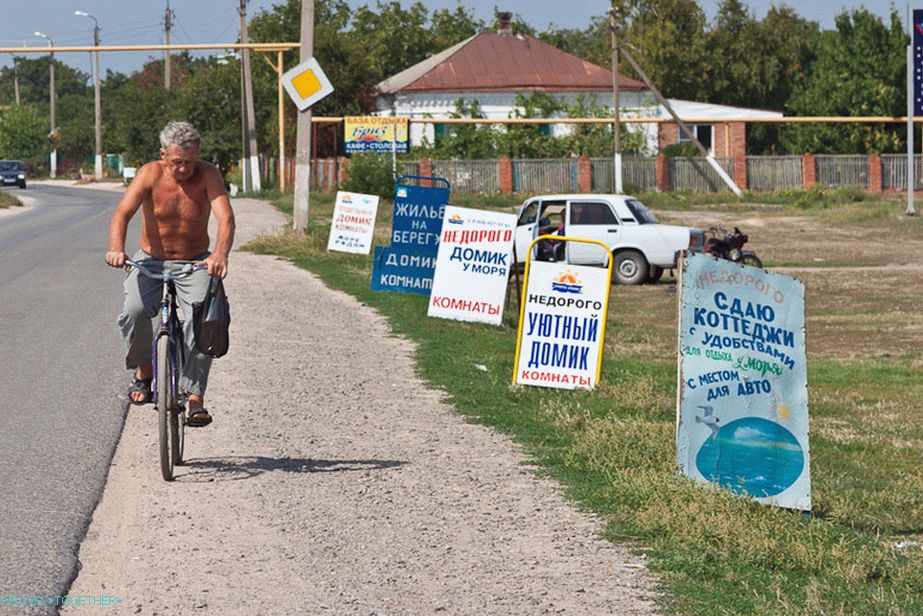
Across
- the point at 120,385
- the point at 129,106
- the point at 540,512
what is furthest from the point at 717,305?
the point at 129,106

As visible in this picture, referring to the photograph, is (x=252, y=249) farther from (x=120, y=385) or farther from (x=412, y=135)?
(x=412, y=135)

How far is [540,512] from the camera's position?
7633 millimetres

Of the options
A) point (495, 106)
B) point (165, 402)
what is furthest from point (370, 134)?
point (165, 402)

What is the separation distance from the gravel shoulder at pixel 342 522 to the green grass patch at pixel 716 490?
0.25 m

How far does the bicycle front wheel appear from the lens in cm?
812

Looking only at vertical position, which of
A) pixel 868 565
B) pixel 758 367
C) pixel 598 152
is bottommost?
pixel 868 565

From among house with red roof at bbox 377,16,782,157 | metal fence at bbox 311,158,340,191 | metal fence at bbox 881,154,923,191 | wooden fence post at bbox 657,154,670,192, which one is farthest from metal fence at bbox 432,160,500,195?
metal fence at bbox 881,154,923,191

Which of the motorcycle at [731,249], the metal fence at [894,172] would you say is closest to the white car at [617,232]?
the motorcycle at [731,249]

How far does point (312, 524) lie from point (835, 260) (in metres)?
25.8

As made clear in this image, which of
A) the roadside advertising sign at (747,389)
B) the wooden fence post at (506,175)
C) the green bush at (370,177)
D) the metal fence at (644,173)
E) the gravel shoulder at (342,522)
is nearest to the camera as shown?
the gravel shoulder at (342,522)

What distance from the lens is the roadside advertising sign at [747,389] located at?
7746 mm

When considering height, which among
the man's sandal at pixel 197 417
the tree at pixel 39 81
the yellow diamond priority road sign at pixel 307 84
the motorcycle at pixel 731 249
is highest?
the tree at pixel 39 81

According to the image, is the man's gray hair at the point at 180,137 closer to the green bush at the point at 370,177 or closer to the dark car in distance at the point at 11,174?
the green bush at the point at 370,177

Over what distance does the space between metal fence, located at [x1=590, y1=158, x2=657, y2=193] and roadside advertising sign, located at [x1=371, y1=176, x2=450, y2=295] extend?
4154 cm
